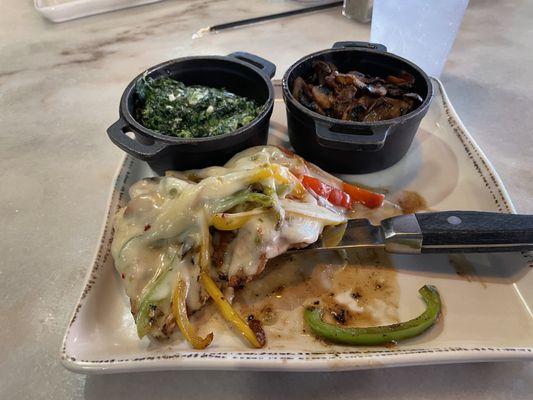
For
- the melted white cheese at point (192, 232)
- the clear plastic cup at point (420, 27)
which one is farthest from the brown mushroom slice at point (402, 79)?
the melted white cheese at point (192, 232)

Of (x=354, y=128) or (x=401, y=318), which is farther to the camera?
(x=354, y=128)

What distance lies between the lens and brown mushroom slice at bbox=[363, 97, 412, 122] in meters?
1.75

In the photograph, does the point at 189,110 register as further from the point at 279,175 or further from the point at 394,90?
the point at 394,90

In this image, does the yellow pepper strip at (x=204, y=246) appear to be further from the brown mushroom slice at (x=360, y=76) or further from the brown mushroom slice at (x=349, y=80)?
the brown mushroom slice at (x=360, y=76)

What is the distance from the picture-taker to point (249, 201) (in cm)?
139

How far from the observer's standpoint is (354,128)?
1.58 m

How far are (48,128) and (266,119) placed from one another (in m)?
1.40

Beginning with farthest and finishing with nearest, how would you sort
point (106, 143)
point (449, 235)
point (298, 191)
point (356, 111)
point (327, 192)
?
point (106, 143)
point (356, 111)
point (327, 192)
point (298, 191)
point (449, 235)

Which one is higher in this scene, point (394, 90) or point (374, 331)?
point (394, 90)

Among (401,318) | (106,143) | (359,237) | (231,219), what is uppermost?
(231,219)

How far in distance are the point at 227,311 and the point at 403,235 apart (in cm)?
59

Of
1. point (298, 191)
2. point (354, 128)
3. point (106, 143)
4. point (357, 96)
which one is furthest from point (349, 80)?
point (106, 143)

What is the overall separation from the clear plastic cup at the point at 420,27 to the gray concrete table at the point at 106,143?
0.86ft

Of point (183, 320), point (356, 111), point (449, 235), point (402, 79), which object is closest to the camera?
point (183, 320)
